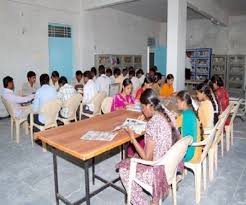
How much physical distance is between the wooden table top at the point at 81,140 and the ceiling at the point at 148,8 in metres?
5.92

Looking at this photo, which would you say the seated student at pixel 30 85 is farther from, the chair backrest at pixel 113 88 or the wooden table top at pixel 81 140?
the wooden table top at pixel 81 140

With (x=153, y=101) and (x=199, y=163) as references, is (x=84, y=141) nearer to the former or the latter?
(x=153, y=101)

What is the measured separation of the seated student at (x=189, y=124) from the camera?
7.83 feet

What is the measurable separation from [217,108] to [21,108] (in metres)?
3.15

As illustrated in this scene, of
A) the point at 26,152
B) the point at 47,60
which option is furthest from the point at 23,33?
the point at 26,152

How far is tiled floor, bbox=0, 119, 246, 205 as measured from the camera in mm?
2541

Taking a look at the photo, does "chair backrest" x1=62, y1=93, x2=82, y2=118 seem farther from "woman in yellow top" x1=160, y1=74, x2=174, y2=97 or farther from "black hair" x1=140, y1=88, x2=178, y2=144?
"black hair" x1=140, y1=88, x2=178, y2=144

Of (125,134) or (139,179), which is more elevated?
(125,134)

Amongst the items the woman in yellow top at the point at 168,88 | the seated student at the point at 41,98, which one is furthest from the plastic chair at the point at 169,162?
the woman in yellow top at the point at 168,88

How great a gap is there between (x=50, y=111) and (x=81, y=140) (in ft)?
5.92

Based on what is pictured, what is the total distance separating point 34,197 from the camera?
2602mm

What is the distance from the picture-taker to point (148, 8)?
27.8 feet

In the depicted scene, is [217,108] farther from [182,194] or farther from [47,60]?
[47,60]

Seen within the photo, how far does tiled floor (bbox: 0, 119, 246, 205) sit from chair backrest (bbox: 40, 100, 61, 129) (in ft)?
1.52
